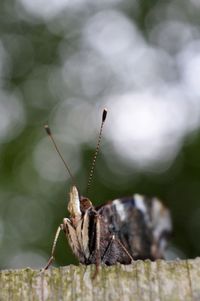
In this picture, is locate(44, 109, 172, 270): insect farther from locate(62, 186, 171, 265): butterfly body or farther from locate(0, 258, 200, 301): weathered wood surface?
locate(0, 258, 200, 301): weathered wood surface

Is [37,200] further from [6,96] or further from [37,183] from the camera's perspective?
[6,96]

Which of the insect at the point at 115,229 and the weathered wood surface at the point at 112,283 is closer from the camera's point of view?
the weathered wood surface at the point at 112,283

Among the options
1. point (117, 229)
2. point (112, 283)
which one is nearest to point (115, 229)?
point (117, 229)

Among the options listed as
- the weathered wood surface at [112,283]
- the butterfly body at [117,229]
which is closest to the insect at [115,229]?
the butterfly body at [117,229]

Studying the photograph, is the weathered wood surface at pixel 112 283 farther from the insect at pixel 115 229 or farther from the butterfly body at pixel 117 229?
the butterfly body at pixel 117 229

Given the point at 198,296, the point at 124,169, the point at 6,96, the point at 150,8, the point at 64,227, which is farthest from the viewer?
the point at 6,96

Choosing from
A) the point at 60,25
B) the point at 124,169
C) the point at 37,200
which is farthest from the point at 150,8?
the point at 37,200
